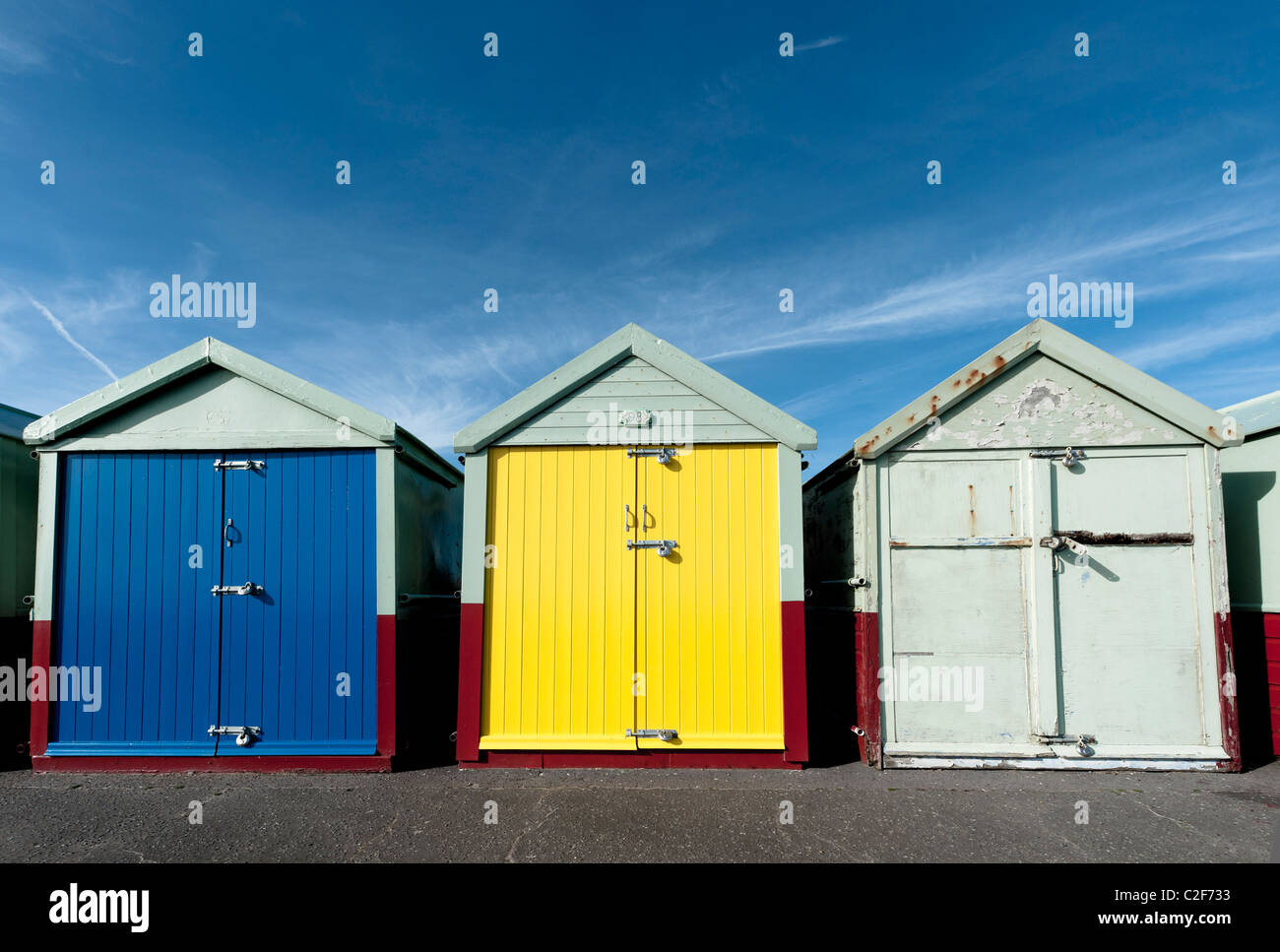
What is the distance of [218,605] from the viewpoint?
17.8 ft

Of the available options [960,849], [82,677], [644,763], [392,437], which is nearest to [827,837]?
[960,849]

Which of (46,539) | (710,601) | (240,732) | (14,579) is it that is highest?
(46,539)

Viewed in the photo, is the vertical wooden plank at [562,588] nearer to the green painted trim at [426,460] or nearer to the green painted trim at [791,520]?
the green painted trim at [426,460]

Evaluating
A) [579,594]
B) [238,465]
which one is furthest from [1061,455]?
[238,465]

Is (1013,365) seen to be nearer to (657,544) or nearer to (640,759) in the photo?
(657,544)

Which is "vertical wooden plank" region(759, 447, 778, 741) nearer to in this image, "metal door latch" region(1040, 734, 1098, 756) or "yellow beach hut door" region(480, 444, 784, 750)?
"yellow beach hut door" region(480, 444, 784, 750)

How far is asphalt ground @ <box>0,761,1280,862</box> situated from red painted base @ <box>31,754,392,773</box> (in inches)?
3.1

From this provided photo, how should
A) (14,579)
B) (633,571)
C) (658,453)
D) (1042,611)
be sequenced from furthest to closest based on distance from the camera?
(14,579), (658,453), (633,571), (1042,611)

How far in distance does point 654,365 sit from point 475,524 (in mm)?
2251

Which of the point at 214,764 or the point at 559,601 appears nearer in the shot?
the point at 214,764

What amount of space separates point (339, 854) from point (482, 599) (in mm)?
2151

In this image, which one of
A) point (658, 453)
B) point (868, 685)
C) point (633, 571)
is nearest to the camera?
point (868, 685)

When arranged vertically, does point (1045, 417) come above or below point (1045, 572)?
above
